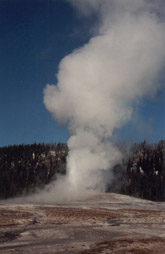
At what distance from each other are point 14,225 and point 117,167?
118446mm

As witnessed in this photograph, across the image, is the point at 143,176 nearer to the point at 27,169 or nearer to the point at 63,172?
the point at 63,172

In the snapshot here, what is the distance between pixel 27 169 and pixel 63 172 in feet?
116

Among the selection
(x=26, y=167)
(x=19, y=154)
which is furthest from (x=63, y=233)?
(x=19, y=154)

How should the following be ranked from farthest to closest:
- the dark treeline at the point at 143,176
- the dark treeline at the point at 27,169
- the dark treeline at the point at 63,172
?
the dark treeline at the point at 27,169, the dark treeline at the point at 63,172, the dark treeline at the point at 143,176

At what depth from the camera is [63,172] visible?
Result: 15225 cm

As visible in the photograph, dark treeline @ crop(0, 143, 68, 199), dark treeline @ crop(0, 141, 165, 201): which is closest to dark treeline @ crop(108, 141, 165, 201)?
dark treeline @ crop(0, 141, 165, 201)

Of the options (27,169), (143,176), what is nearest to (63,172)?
(27,169)

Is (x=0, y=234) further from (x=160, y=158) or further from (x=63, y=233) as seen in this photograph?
(x=160, y=158)

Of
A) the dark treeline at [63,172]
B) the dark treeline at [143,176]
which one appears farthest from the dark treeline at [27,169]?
the dark treeline at [143,176]

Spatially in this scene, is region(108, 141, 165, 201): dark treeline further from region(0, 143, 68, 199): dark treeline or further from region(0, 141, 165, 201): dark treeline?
region(0, 143, 68, 199): dark treeline

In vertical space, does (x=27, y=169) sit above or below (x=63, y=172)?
above

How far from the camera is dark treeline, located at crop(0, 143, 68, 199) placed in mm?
153500

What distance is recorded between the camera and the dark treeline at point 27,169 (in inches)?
6043

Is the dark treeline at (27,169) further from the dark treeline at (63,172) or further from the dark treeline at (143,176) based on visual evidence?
the dark treeline at (143,176)
